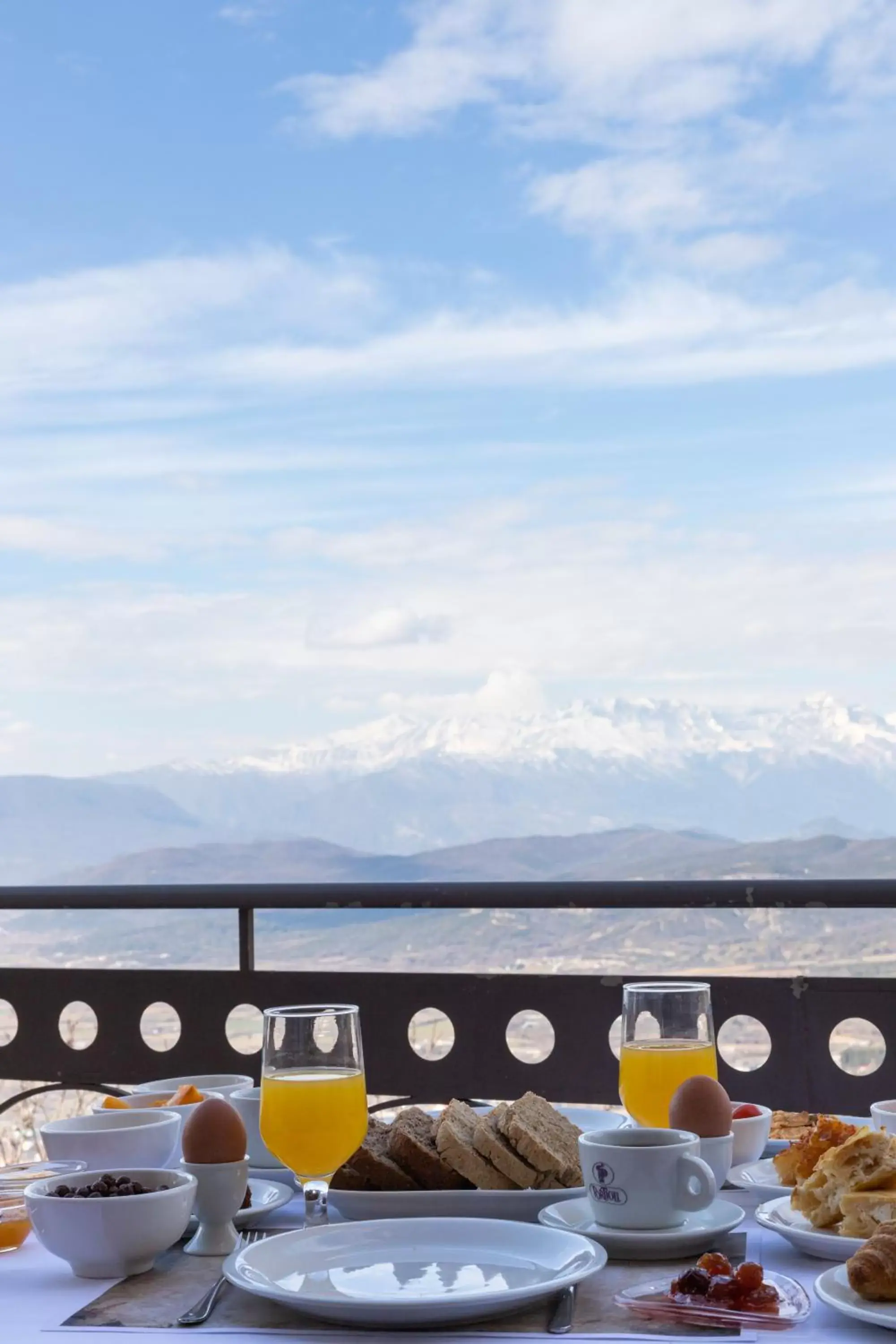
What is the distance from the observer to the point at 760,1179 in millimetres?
1407

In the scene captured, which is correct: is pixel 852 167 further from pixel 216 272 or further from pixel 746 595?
pixel 216 272

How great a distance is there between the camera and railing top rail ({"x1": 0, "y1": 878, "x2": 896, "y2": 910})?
2084 mm

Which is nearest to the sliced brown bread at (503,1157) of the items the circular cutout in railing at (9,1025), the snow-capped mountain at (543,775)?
the circular cutout in railing at (9,1025)

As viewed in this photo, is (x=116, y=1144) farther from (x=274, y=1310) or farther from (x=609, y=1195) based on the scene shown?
(x=609, y=1195)

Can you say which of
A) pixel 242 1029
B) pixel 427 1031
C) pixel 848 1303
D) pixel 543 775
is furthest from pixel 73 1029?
pixel 543 775

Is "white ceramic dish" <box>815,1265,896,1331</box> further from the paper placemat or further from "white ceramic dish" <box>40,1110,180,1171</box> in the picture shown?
"white ceramic dish" <box>40,1110,180,1171</box>

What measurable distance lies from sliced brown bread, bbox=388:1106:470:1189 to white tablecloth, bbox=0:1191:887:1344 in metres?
0.11

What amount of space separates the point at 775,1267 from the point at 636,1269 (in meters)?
0.11

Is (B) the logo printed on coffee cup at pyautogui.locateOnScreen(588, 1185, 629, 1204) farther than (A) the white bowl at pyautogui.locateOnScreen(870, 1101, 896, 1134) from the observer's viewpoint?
No

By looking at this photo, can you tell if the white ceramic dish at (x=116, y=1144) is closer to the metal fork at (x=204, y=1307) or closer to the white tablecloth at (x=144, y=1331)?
the white tablecloth at (x=144, y=1331)

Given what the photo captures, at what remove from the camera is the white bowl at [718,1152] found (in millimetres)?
1317

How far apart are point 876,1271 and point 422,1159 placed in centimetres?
46

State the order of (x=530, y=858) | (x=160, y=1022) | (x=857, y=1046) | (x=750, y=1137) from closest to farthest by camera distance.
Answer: (x=750, y=1137)
(x=857, y=1046)
(x=160, y=1022)
(x=530, y=858)

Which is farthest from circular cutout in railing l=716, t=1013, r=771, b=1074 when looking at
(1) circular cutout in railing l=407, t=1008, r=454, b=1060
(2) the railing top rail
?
(1) circular cutout in railing l=407, t=1008, r=454, b=1060
